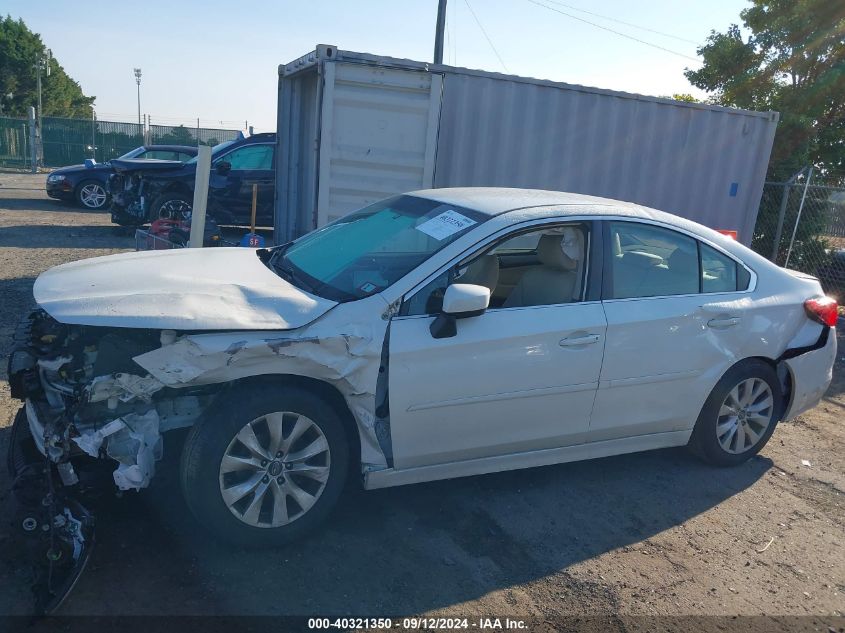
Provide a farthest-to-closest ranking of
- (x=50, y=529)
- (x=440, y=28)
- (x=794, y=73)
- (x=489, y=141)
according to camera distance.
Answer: (x=440, y=28), (x=794, y=73), (x=489, y=141), (x=50, y=529)

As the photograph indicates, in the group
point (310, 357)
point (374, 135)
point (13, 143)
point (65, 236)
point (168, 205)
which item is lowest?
point (65, 236)

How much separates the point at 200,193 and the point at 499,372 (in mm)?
3487

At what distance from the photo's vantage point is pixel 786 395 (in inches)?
195

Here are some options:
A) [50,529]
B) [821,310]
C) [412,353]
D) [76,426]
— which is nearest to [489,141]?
[821,310]

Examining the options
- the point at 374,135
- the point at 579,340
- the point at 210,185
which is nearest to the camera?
the point at 579,340

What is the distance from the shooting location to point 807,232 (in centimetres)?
1205

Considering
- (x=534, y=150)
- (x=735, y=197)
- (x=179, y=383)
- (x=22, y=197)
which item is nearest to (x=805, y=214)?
(x=735, y=197)

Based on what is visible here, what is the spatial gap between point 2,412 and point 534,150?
5.98 m

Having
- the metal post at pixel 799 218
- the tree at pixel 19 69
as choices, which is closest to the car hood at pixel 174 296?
the metal post at pixel 799 218

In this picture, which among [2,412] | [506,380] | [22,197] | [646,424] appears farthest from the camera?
[22,197]

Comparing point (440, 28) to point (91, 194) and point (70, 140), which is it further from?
point (70, 140)

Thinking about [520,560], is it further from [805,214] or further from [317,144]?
[805,214]

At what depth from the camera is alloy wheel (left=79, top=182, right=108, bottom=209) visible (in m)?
16.0

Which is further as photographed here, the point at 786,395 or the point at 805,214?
the point at 805,214
